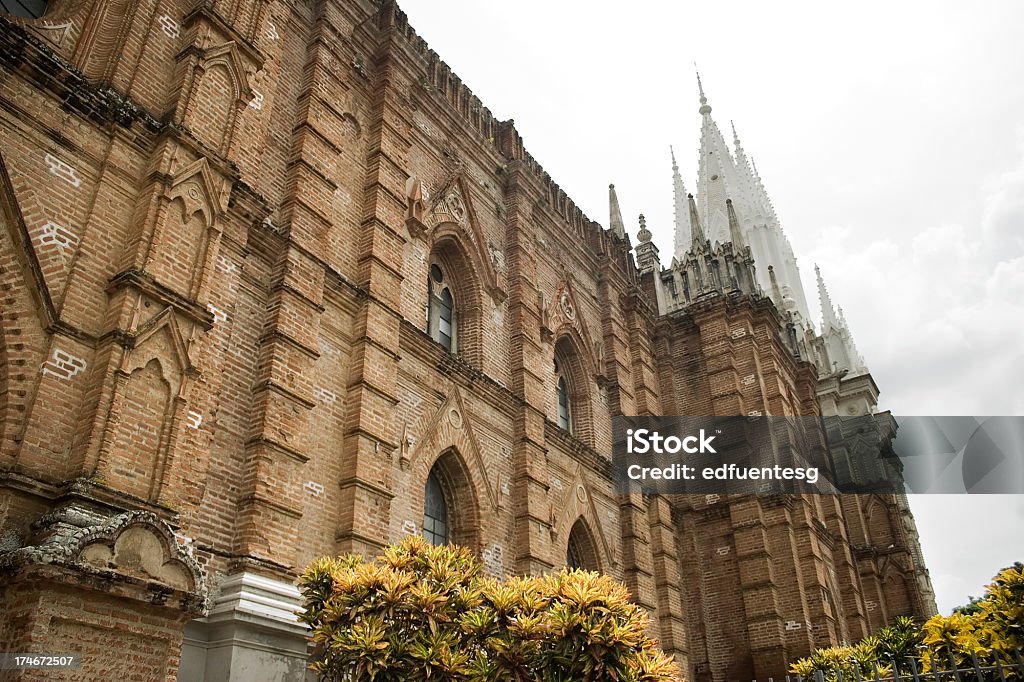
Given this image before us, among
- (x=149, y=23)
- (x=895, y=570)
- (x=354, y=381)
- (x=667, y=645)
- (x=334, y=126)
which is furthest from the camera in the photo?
(x=895, y=570)

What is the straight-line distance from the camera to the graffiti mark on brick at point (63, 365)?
26.1 ft

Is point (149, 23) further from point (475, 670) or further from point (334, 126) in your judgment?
point (475, 670)

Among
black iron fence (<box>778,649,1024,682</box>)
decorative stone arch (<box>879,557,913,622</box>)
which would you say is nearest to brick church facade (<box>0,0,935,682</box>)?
black iron fence (<box>778,649,1024,682</box>)

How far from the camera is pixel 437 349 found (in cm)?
1489

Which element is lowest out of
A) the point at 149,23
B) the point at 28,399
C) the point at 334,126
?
the point at 28,399

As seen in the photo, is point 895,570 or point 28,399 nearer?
point 28,399

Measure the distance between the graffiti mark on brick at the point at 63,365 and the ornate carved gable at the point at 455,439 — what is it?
6307 mm

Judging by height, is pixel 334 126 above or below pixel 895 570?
above

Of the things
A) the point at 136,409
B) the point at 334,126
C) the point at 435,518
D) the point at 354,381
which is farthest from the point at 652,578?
the point at 136,409

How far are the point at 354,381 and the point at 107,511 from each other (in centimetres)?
524

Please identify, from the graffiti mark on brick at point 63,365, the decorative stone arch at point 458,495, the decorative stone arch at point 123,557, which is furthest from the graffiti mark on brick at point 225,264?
the decorative stone arch at point 458,495

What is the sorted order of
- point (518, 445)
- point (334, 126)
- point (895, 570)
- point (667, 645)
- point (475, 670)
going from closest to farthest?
point (475, 670) < point (334, 126) < point (518, 445) < point (667, 645) < point (895, 570)

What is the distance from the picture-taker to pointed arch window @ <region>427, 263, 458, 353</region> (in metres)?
16.5

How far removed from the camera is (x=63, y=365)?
8.09 m
